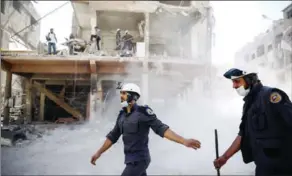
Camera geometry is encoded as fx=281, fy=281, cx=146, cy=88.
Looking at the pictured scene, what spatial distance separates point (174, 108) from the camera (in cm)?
1487

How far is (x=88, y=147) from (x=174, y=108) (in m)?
6.60

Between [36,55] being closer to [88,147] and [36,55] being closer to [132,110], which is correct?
[88,147]

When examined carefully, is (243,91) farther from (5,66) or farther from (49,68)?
(5,66)

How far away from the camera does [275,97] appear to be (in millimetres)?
2320

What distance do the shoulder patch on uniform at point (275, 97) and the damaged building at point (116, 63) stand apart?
9.72m

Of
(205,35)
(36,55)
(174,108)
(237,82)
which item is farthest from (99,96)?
(237,82)

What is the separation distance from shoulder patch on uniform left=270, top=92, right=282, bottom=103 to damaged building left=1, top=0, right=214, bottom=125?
9721mm

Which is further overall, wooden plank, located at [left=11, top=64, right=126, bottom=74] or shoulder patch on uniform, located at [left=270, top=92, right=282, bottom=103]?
wooden plank, located at [left=11, top=64, right=126, bottom=74]

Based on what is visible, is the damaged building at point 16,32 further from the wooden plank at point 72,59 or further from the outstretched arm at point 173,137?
the outstretched arm at point 173,137

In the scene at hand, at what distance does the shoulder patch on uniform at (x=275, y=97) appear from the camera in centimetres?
230

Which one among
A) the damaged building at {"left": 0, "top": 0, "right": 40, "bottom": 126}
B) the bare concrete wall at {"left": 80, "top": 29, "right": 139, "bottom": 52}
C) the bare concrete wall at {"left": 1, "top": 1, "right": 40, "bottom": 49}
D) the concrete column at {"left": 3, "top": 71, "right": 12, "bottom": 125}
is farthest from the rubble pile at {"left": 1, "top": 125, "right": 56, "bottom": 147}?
the bare concrete wall at {"left": 1, "top": 1, "right": 40, "bottom": 49}

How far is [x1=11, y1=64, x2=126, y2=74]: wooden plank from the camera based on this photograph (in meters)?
12.0

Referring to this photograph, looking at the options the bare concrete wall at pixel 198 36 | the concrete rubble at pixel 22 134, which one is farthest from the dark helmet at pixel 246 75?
the bare concrete wall at pixel 198 36

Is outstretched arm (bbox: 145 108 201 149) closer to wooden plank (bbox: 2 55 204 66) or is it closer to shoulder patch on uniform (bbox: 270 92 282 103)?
shoulder patch on uniform (bbox: 270 92 282 103)
